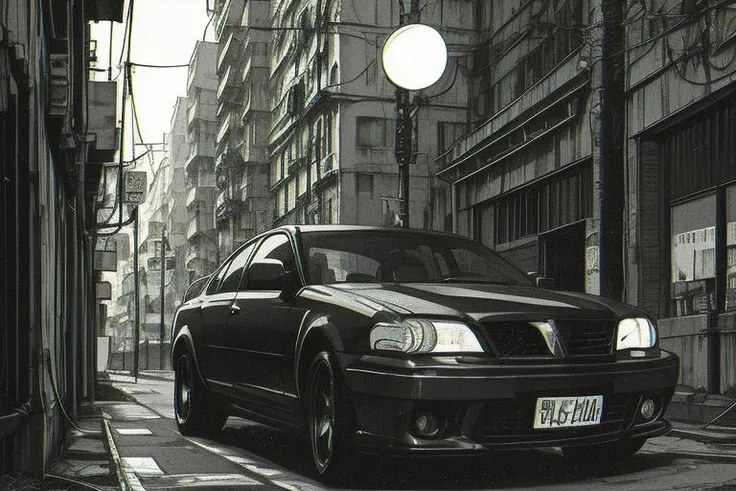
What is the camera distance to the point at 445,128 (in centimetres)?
3644

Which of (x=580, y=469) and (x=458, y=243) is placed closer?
(x=580, y=469)

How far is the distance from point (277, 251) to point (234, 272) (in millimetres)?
989

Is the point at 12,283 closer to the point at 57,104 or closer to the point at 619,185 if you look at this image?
the point at 57,104

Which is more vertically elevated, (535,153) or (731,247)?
(535,153)

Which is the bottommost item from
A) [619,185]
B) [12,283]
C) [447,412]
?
[447,412]

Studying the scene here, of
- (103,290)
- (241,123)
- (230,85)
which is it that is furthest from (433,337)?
(230,85)

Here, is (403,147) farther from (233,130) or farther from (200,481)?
(233,130)

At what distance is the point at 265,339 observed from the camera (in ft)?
23.5

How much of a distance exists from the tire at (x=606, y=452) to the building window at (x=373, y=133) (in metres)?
31.3

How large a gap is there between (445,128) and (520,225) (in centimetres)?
1687

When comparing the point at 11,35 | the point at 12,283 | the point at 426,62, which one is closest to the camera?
the point at 11,35

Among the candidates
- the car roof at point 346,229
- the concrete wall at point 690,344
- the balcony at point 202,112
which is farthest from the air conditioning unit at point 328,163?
the balcony at point 202,112

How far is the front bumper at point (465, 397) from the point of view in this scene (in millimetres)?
5551

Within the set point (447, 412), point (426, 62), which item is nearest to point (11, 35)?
point (447, 412)
